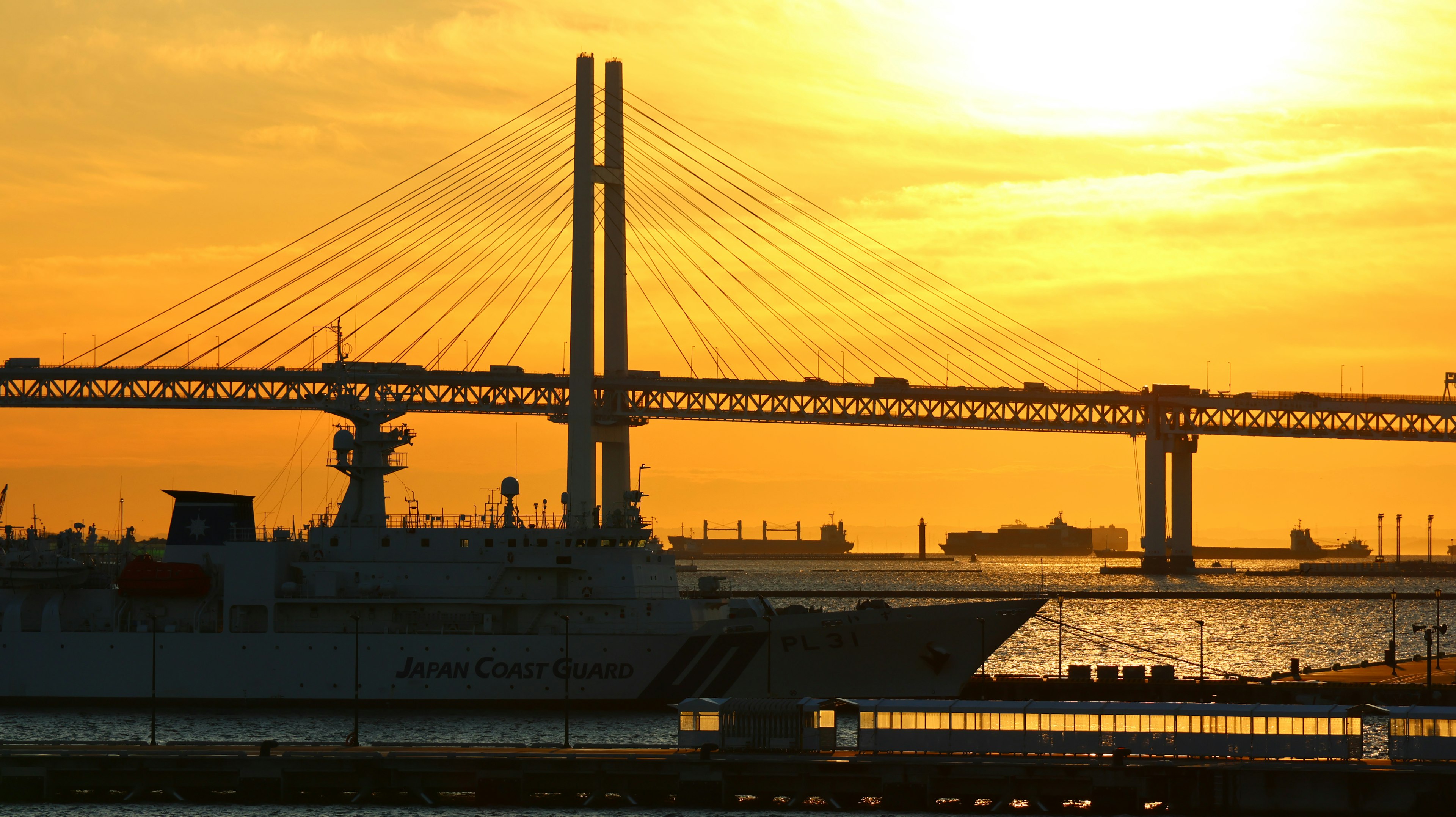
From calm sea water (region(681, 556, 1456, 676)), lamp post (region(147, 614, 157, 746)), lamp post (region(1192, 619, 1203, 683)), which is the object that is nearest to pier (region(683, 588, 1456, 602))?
calm sea water (region(681, 556, 1456, 676))

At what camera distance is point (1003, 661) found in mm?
66875

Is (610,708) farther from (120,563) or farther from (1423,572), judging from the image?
(1423,572)

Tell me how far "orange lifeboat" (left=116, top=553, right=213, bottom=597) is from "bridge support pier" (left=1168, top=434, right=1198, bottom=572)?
9684 cm

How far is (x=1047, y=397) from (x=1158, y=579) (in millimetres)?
18999

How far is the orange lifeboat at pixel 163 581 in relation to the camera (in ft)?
149

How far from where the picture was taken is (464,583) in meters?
44.4

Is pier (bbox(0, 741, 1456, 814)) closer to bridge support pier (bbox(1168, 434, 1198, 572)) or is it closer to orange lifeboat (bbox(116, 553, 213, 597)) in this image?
orange lifeboat (bbox(116, 553, 213, 597))

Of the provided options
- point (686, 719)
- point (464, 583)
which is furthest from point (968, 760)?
point (464, 583)

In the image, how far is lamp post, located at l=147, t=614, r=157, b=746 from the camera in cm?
3819

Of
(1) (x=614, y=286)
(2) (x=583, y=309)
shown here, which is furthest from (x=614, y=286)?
(2) (x=583, y=309)

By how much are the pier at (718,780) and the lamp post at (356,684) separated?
Answer: 929 mm

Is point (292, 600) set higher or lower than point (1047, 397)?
lower

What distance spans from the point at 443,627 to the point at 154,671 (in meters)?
7.36

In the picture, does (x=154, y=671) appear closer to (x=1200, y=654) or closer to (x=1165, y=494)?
(x=1200, y=654)
